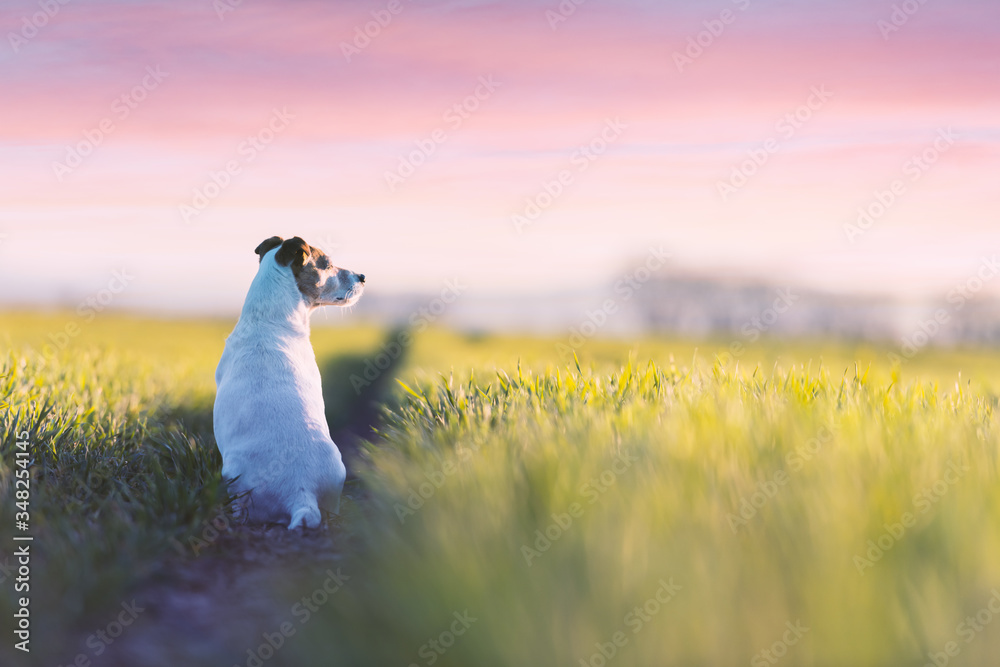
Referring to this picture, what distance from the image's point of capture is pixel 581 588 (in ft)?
8.94

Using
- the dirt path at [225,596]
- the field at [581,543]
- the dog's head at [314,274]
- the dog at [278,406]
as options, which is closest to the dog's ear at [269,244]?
the dog's head at [314,274]

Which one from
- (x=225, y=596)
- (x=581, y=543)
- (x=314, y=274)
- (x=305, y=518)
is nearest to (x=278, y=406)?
(x=305, y=518)

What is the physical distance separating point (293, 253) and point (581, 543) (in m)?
4.12

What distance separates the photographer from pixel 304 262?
6168mm

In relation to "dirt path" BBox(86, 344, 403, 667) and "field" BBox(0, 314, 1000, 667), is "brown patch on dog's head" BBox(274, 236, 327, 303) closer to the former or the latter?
"field" BBox(0, 314, 1000, 667)

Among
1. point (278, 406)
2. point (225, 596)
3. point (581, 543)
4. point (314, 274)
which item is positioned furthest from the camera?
point (314, 274)

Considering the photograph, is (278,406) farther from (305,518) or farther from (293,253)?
(293,253)

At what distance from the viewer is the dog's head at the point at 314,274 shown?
6.10 m

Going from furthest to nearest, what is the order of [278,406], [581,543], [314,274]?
[314,274], [278,406], [581,543]

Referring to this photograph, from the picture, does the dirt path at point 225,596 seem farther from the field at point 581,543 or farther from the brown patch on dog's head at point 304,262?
the brown patch on dog's head at point 304,262

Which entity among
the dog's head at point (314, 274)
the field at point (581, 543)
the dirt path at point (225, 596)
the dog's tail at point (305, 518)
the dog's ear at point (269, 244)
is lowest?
the dirt path at point (225, 596)

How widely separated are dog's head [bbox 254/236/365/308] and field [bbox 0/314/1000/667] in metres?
1.44

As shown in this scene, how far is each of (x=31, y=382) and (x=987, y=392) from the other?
10.00 m

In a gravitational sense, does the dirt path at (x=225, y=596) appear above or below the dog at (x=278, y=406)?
below
